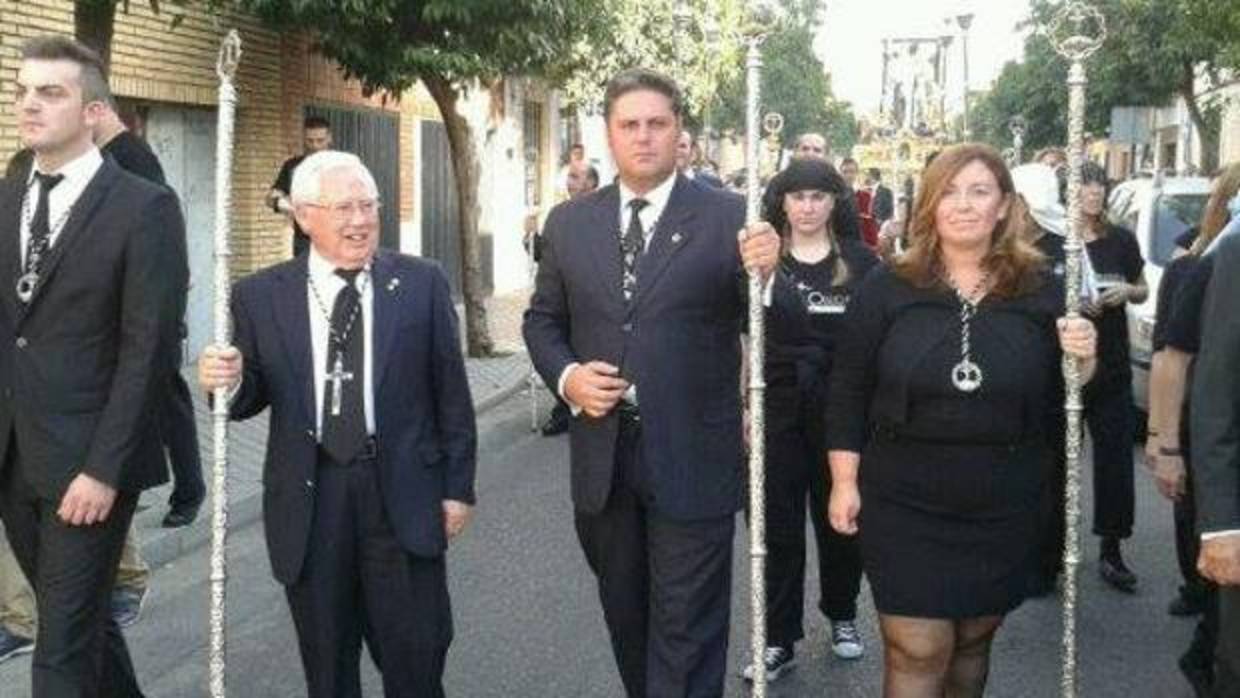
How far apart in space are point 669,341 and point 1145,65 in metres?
30.5

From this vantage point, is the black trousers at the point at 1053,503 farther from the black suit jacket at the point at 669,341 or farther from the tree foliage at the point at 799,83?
the tree foliage at the point at 799,83

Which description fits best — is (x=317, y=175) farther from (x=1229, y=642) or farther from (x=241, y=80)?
(x=241, y=80)

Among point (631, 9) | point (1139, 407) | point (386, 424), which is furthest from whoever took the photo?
point (631, 9)

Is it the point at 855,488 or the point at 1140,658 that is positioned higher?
the point at 855,488

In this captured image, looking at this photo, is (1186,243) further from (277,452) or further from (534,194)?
(534,194)

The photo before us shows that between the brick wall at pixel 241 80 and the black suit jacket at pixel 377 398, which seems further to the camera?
the brick wall at pixel 241 80

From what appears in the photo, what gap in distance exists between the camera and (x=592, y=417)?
439 centimetres

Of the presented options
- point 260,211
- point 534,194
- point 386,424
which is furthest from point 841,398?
point 534,194

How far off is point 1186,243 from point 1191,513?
6.26 feet

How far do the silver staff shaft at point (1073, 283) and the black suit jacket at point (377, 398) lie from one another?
5.41ft

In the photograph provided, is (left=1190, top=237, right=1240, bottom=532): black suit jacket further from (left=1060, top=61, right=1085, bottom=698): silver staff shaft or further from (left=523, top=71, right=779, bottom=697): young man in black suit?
(left=523, top=71, right=779, bottom=697): young man in black suit

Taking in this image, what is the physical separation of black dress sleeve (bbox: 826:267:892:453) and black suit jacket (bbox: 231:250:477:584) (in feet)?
3.45

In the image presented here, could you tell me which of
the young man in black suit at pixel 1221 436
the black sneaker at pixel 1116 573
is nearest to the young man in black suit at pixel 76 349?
the young man in black suit at pixel 1221 436

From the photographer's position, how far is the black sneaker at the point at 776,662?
579cm
